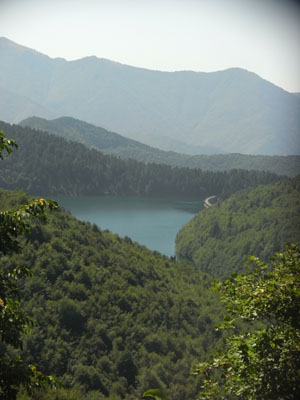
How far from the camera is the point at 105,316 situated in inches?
1382

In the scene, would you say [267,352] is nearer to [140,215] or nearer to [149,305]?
[149,305]

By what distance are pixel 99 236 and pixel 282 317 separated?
44.3m

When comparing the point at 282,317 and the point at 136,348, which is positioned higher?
the point at 282,317

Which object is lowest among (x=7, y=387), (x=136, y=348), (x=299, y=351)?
(x=136, y=348)

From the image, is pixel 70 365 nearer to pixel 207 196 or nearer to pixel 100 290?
pixel 100 290

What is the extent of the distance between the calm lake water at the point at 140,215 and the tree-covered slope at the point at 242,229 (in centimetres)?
638

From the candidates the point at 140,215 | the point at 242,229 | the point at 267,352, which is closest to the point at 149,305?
the point at 267,352

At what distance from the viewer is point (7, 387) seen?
784 centimetres

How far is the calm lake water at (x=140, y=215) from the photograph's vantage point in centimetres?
10988

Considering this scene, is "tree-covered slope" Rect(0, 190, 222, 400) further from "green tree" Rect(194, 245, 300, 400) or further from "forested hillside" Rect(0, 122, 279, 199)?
"forested hillside" Rect(0, 122, 279, 199)

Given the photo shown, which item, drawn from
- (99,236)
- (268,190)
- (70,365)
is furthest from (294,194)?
(70,365)

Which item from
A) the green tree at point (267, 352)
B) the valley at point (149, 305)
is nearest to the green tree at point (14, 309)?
the valley at point (149, 305)

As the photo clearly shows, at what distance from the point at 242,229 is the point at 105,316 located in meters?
65.8

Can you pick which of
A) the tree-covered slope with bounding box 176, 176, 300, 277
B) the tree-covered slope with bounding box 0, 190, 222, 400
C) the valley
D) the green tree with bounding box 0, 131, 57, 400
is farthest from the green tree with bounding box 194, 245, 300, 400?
the tree-covered slope with bounding box 176, 176, 300, 277
